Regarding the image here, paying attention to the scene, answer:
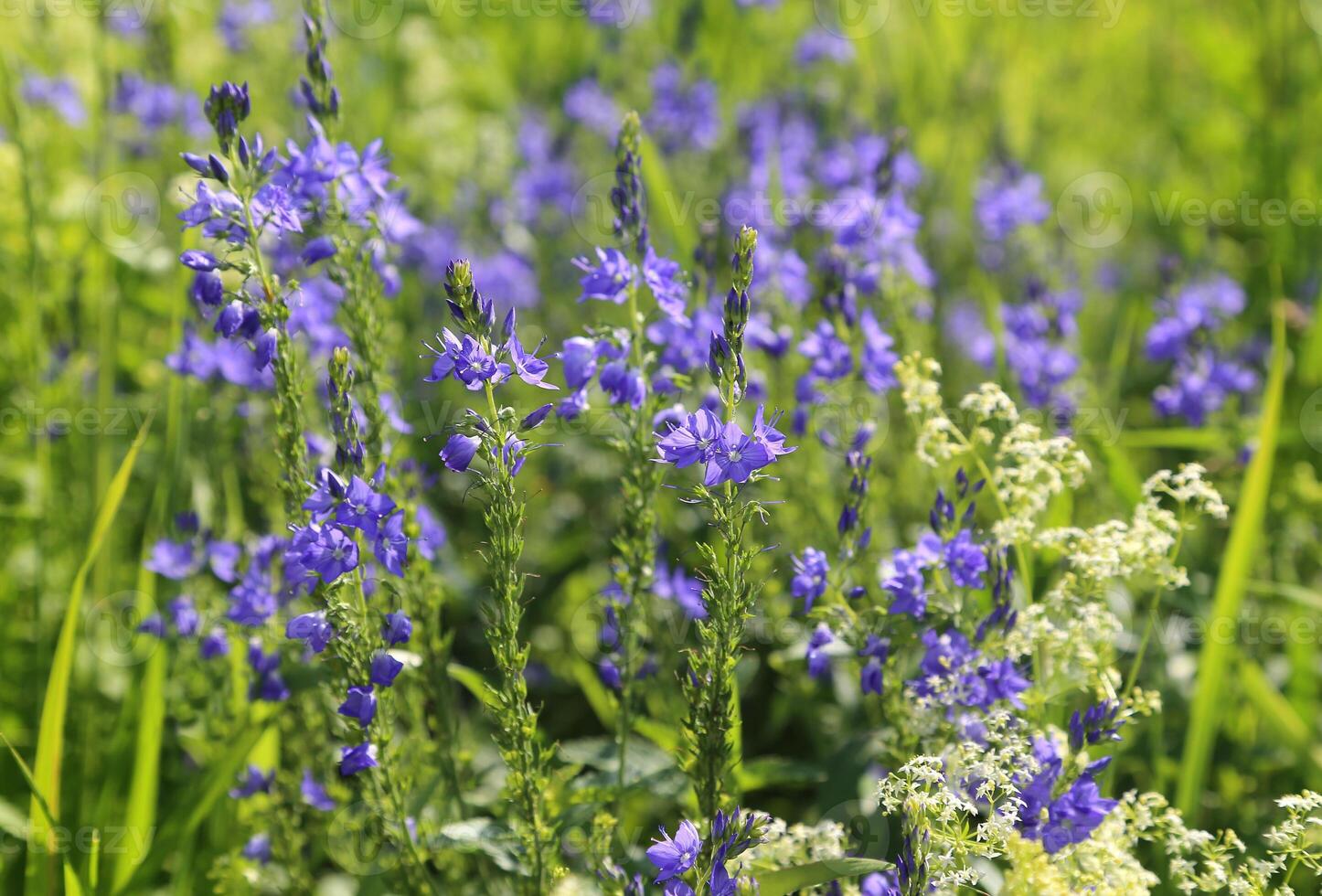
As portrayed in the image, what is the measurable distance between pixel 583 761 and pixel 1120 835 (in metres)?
1.37

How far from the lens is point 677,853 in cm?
207

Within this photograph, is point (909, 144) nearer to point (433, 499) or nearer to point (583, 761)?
point (433, 499)

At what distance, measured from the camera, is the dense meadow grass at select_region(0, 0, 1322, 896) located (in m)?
2.29

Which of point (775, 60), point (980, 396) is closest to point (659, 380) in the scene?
point (980, 396)

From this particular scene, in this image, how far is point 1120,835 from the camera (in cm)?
228

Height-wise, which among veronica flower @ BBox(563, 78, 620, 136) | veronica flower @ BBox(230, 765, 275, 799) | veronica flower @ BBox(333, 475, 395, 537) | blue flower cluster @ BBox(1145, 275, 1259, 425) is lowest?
veronica flower @ BBox(230, 765, 275, 799)

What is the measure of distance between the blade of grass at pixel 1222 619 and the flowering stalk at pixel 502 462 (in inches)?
73.3

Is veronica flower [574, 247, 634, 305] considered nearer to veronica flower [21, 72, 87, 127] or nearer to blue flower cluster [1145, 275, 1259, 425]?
blue flower cluster [1145, 275, 1259, 425]

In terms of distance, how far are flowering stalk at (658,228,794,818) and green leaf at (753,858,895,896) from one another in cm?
20

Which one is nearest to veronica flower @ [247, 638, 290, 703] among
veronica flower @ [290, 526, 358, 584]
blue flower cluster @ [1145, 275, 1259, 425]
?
veronica flower @ [290, 526, 358, 584]

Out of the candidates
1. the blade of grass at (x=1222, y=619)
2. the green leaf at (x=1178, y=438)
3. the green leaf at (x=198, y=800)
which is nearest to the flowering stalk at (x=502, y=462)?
the green leaf at (x=198, y=800)

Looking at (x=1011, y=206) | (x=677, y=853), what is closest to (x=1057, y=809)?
(x=677, y=853)

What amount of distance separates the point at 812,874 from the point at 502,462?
98cm

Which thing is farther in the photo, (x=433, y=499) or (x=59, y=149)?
(x=59, y=149)
